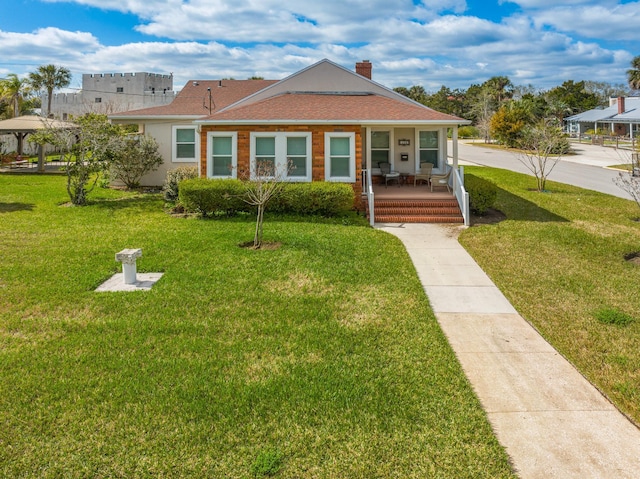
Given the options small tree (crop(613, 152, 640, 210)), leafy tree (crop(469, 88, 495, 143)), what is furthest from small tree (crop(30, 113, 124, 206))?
leafy tree (crop(469, 88, 495, 143))

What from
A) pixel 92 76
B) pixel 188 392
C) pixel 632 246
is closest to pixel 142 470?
pixel 188 392

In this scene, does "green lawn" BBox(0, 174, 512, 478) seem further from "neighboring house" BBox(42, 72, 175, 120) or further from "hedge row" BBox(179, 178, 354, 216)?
"neighboring house" BBox(42, 72, 175, 120)

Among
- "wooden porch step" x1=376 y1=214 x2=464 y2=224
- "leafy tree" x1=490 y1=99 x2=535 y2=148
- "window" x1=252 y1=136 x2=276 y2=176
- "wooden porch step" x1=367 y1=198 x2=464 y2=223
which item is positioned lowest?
"wooden porch step" x1=376 y1=214 x2=464 y2=224

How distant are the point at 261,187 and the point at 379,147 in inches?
311

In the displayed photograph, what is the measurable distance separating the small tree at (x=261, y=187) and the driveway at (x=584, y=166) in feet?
49.8

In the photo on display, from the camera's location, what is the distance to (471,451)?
415 cm

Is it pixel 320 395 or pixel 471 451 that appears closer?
pixel 471 451

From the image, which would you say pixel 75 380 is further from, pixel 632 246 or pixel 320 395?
pixel 632 246

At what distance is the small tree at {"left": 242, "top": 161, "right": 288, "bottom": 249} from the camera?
35.9 feet

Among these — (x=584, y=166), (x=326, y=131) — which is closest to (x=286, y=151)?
(x=326, y=131)

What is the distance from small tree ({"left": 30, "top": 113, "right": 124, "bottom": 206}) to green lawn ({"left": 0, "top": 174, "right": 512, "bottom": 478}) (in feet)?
21.3

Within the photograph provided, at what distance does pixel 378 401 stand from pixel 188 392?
78.3 inches

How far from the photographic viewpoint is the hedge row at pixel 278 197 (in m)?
13.8

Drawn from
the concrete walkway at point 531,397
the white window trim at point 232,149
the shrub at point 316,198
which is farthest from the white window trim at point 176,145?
the concrete walkway at point 531,397
